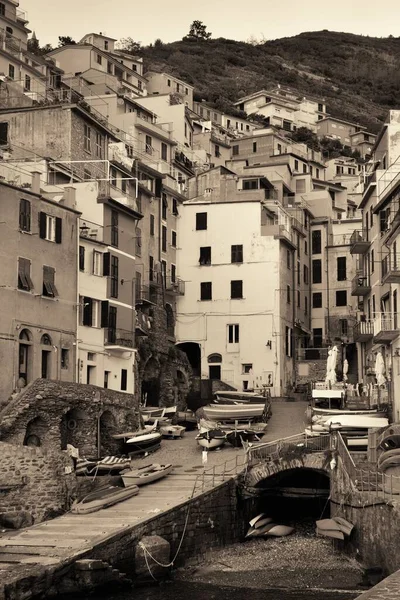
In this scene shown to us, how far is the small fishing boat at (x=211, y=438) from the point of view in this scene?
53375mm

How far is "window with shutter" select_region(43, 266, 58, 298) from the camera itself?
54344 mm

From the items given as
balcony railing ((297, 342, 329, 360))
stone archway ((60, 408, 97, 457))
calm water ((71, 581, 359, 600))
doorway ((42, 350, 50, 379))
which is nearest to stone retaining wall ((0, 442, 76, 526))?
calm water ((71, 581, 359, 600))

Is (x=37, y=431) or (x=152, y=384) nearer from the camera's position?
(x=37, y=431)

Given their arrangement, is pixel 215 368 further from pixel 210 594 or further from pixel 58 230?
pixel 210 594

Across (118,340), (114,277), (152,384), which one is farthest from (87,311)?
(152,384)

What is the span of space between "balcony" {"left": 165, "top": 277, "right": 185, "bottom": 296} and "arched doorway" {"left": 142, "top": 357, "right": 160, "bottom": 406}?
8807 mm

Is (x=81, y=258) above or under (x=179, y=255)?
under

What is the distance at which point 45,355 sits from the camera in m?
54.4

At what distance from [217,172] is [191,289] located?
11549mm

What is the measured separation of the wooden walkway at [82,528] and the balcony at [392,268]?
16.0 metres

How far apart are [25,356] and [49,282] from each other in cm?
427

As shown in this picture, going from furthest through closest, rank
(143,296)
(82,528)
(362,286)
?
(362,286), (143,296), (82,528)

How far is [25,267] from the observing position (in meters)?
53.0

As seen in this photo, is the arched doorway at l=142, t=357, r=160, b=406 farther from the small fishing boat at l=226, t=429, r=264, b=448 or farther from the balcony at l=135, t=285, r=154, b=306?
the small fishing boat at l=226, t=429, r=264, b=448
